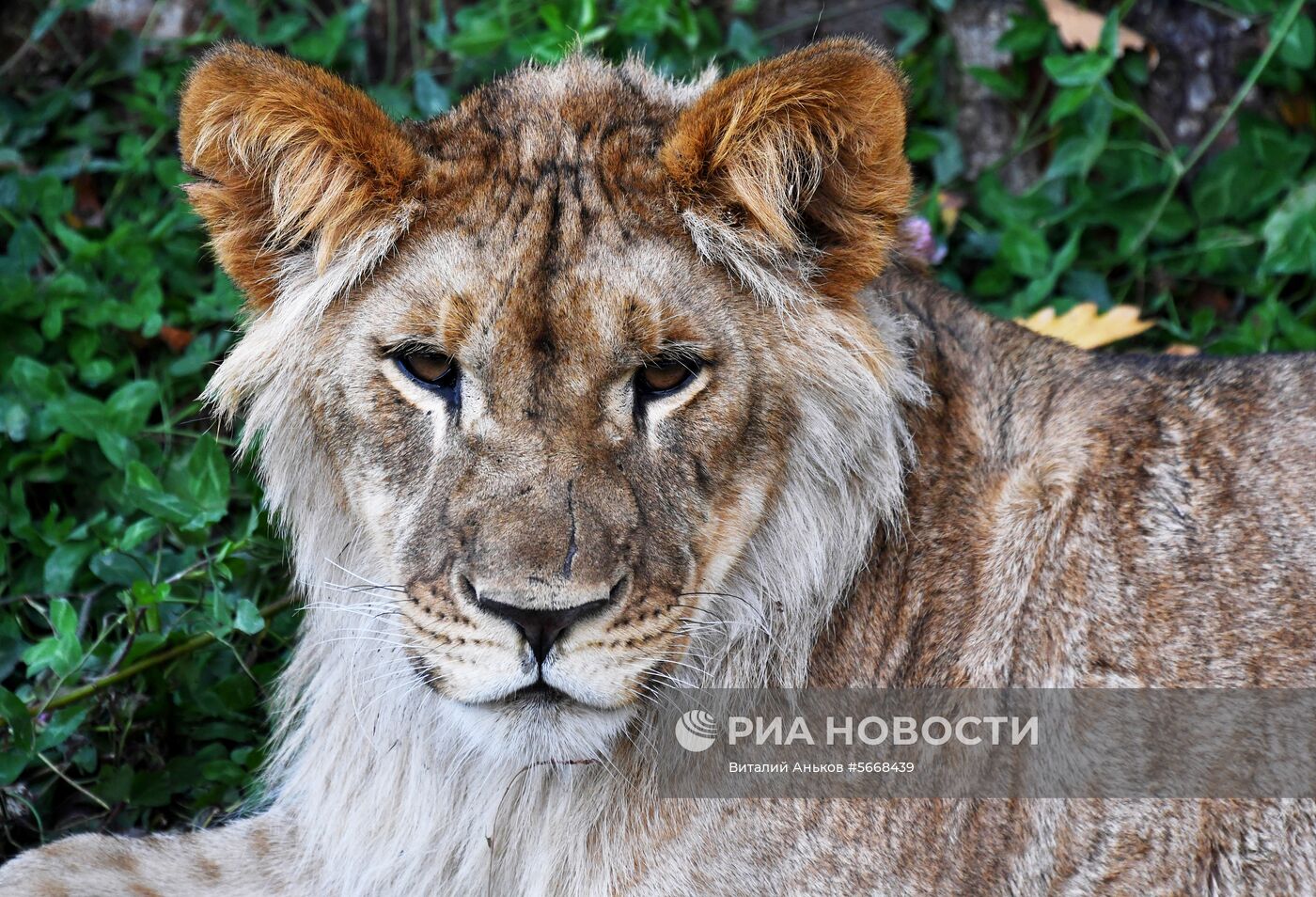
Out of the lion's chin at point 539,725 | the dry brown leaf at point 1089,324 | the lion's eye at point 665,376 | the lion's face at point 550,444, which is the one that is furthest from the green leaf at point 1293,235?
the lion's chin at point 539,725

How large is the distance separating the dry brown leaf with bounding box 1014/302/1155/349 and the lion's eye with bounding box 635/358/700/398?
2.44 m

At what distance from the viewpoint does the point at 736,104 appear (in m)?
2.87

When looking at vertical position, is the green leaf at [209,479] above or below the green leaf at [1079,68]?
below

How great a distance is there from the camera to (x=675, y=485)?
294 centimetres

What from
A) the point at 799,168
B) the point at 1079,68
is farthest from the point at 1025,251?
the point at 799,168

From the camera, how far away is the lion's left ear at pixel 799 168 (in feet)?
9.36

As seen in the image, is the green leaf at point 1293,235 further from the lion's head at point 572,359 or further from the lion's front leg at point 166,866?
the lion's front leg at point 166,866

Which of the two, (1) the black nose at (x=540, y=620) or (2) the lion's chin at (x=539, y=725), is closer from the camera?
(1) the black nose at (x=540, y=620)

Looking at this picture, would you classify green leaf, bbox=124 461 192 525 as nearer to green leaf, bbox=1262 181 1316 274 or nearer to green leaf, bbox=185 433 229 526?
green leaf, bbox=185 433 229 526

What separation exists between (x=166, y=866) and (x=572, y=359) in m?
1.75

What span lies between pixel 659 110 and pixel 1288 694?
6.10 ft

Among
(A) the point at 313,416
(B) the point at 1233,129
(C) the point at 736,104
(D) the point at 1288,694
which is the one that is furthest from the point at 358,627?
(B) the point at 1233,129

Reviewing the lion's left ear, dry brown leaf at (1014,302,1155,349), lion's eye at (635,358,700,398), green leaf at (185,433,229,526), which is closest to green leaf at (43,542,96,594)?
green leaf at (185,433,229,526)

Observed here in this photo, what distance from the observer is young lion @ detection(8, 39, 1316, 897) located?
2855mm
